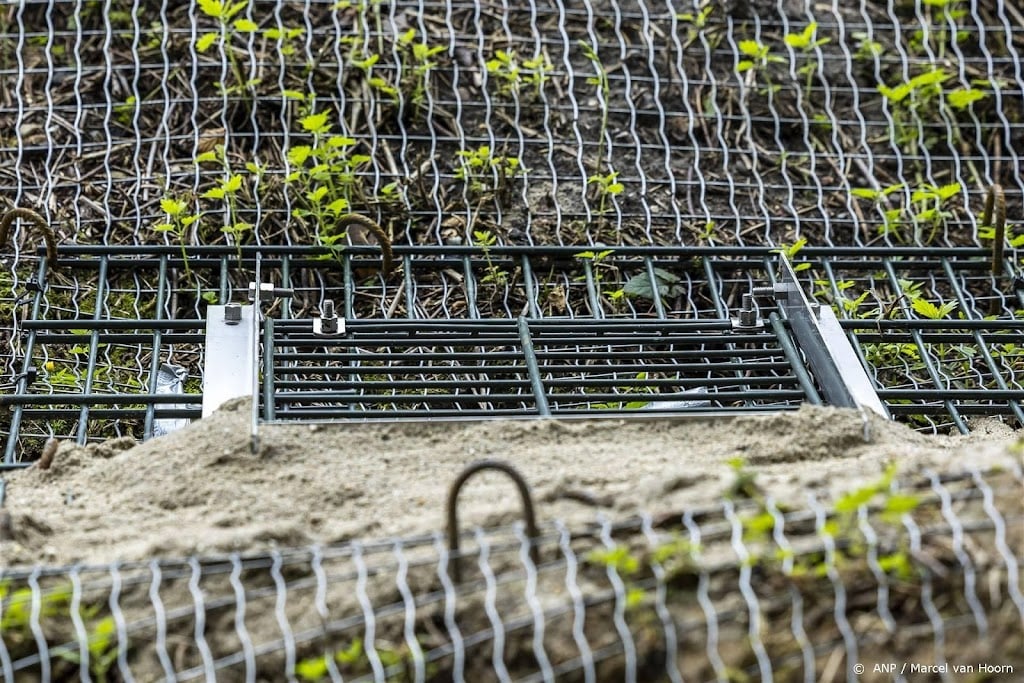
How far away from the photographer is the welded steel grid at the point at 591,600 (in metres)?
2.28

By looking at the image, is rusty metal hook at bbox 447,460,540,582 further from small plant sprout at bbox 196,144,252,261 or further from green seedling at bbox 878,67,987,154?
green seedling at bbox 878,67,987,154

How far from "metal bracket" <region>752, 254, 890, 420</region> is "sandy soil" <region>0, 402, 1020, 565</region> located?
0.20m

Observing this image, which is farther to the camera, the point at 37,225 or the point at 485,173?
the point at 485,173

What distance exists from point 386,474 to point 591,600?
0.85 m

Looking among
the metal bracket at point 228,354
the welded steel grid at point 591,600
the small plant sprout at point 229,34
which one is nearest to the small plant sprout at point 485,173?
the small plant sprout at point 229,34

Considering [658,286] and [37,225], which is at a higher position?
[37,225]

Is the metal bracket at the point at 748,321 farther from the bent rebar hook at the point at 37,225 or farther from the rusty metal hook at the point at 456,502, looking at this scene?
the bent rebar hook at the point at 37,225

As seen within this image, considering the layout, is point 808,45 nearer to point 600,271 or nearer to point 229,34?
point 600,271

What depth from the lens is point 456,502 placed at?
240 cm

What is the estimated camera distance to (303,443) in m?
3.25

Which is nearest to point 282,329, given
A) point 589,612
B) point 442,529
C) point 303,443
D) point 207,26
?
point 303,443

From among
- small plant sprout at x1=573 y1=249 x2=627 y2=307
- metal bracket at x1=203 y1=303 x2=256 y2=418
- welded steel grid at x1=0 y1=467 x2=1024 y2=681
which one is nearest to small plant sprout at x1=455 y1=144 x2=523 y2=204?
small plant sprout at x1=573 y1=249 x2=627 y2=307

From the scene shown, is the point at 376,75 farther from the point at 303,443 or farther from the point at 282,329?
the point at 303,443

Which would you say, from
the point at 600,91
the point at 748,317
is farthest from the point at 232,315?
the point at 600,91
